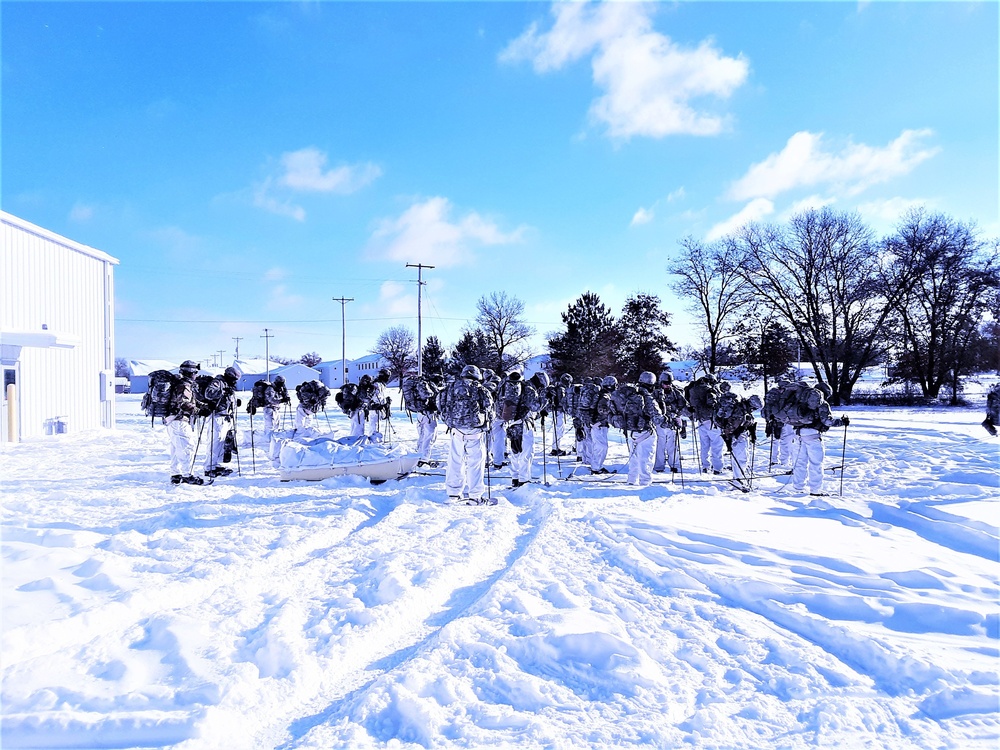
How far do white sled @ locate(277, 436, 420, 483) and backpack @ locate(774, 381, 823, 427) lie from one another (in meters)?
6.60

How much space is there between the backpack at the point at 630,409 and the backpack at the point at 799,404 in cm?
235

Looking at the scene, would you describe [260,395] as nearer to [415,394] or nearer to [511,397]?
[415,394]

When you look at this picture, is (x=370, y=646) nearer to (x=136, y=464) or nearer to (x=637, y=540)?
(x=637, y=540)

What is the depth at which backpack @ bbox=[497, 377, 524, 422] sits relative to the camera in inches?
412

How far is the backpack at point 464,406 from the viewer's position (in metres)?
8.37

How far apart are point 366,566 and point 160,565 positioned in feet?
6.42

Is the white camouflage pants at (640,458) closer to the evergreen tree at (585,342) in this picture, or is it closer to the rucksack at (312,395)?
the rucksack at (312,395)

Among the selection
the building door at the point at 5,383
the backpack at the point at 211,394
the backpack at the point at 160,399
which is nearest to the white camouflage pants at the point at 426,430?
the backpack at the point at 211,394

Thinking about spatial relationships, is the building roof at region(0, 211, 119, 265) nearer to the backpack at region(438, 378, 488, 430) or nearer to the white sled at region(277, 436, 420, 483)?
the white sled at region(277, 436, 420, 483)

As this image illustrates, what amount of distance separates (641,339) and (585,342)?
427 cm

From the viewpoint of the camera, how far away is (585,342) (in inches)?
Result: 1678

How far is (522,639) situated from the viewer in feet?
12.1

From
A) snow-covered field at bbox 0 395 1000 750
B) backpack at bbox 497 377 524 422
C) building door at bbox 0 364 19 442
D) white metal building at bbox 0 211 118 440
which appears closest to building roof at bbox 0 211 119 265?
white metal building at bbox 0 211 118 440

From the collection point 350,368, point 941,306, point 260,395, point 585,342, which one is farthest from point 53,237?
point 350,368
